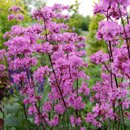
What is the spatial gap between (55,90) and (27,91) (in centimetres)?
30

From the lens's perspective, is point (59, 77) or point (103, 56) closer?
point (103, 56)

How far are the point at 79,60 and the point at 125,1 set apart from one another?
0.95 metres

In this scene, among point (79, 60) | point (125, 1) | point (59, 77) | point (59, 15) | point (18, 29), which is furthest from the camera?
point (59, 15)

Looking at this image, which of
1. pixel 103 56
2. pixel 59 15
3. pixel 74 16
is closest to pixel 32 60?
pixel 103 56

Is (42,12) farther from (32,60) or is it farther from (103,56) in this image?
(103,56)

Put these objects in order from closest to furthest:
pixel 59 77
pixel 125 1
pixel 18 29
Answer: pixel 125 1, pixel 59 77, pixel 18 29

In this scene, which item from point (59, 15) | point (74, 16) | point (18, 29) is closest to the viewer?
point (18, 29)

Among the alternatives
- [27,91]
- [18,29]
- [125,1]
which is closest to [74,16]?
[18,29]

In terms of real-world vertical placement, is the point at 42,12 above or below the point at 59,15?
below

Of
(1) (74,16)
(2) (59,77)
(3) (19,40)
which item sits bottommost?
(2) (59,77)

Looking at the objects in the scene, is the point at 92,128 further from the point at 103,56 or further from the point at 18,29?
the point at 18,29

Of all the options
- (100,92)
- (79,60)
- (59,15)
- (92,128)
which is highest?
(59,15)

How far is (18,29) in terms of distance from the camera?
1.89m

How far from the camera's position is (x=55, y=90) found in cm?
Answer: 177
